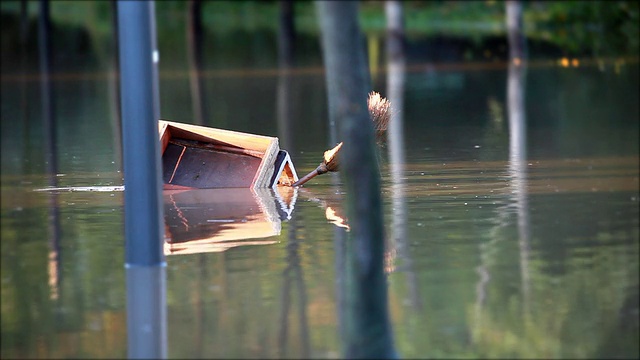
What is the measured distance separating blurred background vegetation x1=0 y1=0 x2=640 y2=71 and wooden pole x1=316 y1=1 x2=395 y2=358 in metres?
28.2

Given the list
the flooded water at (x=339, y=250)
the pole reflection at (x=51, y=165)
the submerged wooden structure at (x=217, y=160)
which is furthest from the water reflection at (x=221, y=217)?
the pole reflection at (x=51, y=165)

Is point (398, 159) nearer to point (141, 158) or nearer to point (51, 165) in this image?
point (51, 165)

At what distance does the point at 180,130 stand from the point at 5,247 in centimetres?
340

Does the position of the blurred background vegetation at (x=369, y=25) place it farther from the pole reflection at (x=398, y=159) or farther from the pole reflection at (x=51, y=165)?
the pole reflection at (x=51, y=165)

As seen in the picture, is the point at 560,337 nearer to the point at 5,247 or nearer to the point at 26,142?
the point at 5,247

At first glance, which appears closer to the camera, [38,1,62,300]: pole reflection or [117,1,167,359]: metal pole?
[117,1,167,359]: metal pole

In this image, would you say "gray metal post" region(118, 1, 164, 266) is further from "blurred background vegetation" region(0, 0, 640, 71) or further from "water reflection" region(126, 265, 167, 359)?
A: "blurred background vegetation" region(0, 0, 640, 71)

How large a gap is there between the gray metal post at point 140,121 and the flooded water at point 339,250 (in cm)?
50

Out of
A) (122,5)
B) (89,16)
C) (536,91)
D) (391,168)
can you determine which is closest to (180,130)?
(391,168)

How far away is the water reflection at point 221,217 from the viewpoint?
10266mm

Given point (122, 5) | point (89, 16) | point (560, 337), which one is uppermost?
point (89, 16)

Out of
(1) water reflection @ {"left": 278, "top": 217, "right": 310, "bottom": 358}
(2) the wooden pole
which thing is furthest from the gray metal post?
(2) the wooden pole

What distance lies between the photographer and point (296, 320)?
25.8 feet

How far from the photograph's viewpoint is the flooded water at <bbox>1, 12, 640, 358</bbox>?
7574 millimetres
